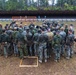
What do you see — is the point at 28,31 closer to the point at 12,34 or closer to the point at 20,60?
the point at 12,34

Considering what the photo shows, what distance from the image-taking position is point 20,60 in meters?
12.6

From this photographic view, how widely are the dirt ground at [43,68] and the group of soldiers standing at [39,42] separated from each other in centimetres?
33

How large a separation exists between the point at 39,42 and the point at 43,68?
4.90 ft

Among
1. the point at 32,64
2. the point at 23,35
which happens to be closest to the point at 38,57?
the point at 32,64

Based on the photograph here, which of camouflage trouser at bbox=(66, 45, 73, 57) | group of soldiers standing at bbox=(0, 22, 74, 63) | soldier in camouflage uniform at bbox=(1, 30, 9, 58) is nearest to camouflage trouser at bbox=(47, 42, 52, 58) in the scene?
group of soldiers standing at bbox=(0, 22, 74, 63)

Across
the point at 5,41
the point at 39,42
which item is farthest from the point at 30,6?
the point at 39,42

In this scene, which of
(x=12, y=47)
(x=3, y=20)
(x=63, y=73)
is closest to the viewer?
(x=63, y=73)

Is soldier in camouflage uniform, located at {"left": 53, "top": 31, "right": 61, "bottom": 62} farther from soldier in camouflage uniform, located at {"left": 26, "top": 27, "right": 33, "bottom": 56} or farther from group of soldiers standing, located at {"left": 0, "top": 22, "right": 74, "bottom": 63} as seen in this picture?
soldier in camouflage uniform, located at {"left": 26, "top": 27, "right": 33, "bottom": 56}

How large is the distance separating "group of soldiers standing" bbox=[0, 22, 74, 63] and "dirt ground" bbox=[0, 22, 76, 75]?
0.33m

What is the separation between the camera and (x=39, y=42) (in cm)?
1198

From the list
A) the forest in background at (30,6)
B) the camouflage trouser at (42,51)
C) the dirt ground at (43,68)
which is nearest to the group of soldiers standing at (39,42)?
the camouflage trouser at (42,51)

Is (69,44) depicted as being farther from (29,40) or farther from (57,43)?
(29,40)

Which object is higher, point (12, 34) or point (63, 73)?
point (12, 34)

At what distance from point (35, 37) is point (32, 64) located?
1576 mm
